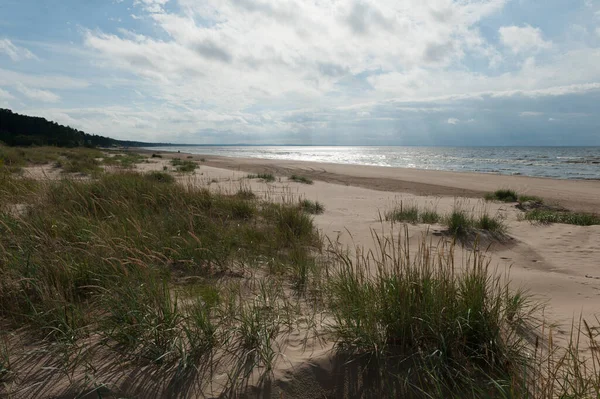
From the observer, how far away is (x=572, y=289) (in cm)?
398

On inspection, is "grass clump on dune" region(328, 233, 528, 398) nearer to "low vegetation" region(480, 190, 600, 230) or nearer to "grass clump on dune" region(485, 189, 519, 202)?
"low vegetation" region(480, 190, 600, 230)

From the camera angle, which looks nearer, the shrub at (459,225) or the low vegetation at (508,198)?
the shrub at (459,225)

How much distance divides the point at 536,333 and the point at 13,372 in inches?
140

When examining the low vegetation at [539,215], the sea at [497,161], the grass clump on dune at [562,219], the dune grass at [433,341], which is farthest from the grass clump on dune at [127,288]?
the sea at [497,161]

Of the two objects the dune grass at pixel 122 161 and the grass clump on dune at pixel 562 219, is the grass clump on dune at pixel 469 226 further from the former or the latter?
the dune grass at pixel 122 161

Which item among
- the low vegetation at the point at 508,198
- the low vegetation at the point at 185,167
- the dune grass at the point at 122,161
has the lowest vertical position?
the low vegetation at the point at 508,198

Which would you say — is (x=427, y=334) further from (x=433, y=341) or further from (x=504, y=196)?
(x=504, y=196)

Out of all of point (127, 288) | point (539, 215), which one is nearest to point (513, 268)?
point (539, 215)

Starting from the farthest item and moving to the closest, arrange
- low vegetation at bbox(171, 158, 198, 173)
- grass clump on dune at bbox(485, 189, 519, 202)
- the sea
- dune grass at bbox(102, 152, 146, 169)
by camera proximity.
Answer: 1. the sea
2. low vegetation at bbox(171, 158, 198, 173)
3. dune grass at bbox(102, 152, 146, 169)
4. grass clump on dune at bbox(485, 189, 519, 202)

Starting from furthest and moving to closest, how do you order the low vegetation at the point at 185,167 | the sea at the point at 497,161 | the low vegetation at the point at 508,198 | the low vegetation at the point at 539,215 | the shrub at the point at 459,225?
the sea at the point at 497,161
the low vegetation at the point at 185,167
the low vegetation at the point at 508,198
the low vegetation at the point at 539,215
the shrub at the point at 459,225

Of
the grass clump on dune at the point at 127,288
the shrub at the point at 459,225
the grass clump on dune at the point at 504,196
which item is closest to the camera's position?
the grass clump on dune at the point at 127,288

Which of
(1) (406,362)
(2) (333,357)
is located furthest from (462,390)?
(2) (333,357)

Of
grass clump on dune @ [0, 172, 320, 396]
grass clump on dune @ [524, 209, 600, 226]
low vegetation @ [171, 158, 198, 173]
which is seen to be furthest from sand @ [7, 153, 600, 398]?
low vegetation @ [171, 158, 198, 173]

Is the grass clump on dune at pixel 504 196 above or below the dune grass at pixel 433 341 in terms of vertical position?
below
